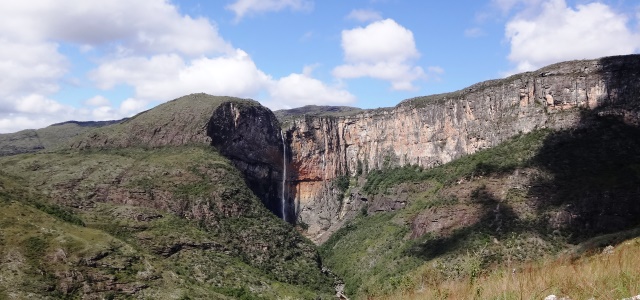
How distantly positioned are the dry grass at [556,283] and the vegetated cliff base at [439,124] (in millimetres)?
90725

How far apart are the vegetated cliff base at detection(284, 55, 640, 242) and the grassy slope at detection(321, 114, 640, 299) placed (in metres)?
5.50

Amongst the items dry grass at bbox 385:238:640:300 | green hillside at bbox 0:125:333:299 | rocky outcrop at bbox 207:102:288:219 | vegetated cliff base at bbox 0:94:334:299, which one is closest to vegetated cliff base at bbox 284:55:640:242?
rocky outcrop at bbox 207:102:288:219

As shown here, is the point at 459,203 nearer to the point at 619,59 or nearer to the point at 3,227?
the point at 619,59

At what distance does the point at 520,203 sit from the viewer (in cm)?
7862

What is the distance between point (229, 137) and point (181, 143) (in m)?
14.7

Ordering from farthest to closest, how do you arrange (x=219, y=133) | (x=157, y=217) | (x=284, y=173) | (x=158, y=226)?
(x=284, y=173), (x=219, y=133), (x=157, y=217), (x=158, y=226)

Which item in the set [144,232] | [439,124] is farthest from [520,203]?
[144,232]

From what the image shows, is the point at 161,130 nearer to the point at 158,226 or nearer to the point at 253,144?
the point at 253,144

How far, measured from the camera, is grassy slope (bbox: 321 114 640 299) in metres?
70.4

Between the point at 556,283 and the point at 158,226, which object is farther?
the point at 158,226

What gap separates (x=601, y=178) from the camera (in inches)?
2980

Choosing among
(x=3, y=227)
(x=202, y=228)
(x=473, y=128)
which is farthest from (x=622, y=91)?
(x=3, y=227)

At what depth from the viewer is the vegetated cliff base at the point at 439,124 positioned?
91125 mm

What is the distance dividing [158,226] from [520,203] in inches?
2405
